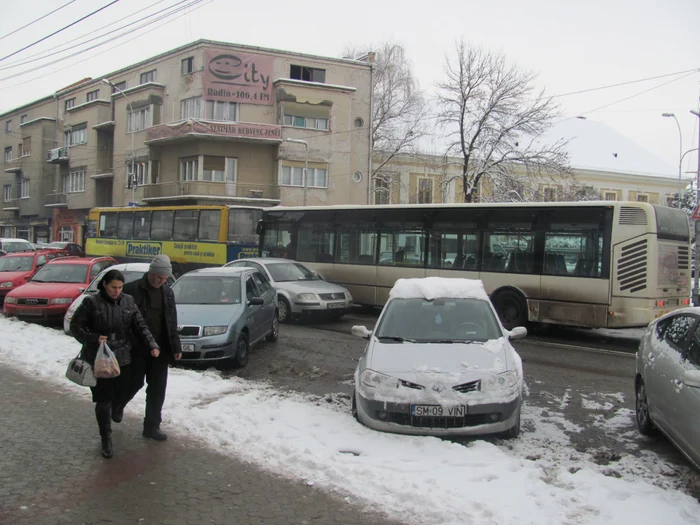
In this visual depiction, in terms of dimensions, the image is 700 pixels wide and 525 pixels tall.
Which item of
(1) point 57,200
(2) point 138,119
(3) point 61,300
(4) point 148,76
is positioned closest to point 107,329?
Result: (3) point 61,300

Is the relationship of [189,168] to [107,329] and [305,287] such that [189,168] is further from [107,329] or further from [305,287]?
[107,329]

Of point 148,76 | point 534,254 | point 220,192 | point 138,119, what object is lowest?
point 534,254

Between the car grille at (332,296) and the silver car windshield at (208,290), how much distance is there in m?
3.78

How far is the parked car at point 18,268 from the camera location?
55.4 ft

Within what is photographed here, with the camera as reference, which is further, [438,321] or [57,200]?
[57,200]

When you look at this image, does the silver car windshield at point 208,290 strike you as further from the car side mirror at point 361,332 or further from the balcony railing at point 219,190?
the balcony railing at point 219,190

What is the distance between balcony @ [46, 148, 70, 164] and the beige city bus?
42.2 meters

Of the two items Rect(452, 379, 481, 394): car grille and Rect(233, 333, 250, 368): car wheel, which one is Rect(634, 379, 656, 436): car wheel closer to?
Rect(452, 379, 481, 394): car grille

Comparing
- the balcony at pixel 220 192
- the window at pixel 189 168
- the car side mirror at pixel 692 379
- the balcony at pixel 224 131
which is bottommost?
the car side mirror at pixel 692 379

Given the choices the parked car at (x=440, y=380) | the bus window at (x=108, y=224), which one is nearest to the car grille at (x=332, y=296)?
the parked car at (x=440, y=380)

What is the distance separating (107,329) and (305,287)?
9433 mm

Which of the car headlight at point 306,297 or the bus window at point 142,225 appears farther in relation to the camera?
the bus window at point 142,225

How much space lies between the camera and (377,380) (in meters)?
5.92

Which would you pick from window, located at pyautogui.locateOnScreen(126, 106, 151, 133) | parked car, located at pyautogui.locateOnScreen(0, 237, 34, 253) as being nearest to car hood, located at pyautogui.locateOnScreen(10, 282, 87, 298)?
parked car, located at pyautogui.locateOnScreen(0, 237, 34, 253)
